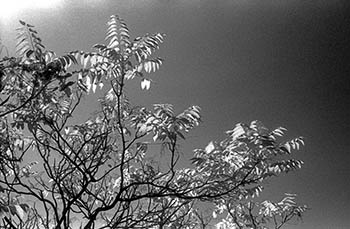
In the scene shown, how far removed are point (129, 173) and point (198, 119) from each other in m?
2.91

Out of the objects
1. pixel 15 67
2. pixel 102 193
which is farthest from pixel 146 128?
pixel 102 193

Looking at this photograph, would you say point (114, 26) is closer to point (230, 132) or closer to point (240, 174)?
point (230, 132)

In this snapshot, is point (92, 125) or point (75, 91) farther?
point (92, 125)

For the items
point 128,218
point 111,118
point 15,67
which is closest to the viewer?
point 15,67

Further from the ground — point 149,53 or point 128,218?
point 149,53

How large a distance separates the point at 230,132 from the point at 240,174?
796 mm

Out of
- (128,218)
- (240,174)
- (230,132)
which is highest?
(230,132)

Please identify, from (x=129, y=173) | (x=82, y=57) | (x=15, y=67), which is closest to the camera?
(x=15, y=67)

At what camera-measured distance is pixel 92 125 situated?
21.4ft

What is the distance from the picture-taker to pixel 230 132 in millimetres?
5715

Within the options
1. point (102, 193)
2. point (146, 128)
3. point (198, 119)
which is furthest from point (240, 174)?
point (102, 193)

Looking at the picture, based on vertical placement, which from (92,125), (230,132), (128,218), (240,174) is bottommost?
(128,218)

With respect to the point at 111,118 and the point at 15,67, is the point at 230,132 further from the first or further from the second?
the point at 15,67

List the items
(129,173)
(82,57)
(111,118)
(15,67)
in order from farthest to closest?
1. (129,173)
2. (111,118)
3. (82,57)
4. (15,67)
